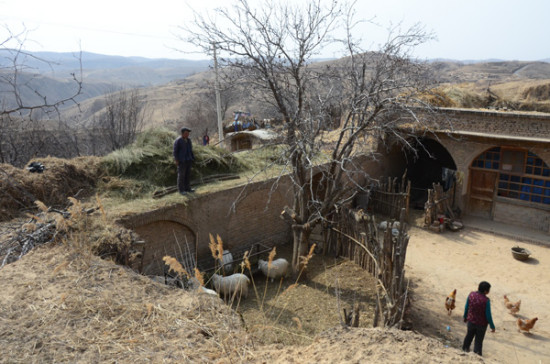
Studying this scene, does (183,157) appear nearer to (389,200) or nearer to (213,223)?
(213,223)

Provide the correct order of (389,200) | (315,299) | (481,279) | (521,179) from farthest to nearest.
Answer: (389,200)
(521,179)
(481,279)
(315,299)

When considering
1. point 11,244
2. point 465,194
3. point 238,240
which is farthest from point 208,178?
point 465,194

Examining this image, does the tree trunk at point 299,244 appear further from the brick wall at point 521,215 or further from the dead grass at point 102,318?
the brick wall at point 521,215

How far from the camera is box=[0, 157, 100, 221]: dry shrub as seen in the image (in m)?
7.62

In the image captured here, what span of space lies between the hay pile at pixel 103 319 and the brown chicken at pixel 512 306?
6969mm

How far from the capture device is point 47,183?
8453 millimetres

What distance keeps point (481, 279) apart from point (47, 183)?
1069cm

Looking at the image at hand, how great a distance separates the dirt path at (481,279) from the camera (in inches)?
283

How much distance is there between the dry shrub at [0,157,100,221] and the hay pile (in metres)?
2.97

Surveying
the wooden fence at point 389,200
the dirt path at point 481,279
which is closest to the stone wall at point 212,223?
the wooden fence at point 389,200

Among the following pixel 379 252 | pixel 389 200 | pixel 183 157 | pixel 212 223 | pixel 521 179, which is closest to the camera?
pixel 379 252

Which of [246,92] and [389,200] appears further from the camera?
[389,200]

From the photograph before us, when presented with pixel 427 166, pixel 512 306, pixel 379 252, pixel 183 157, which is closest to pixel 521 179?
pixel 427 166

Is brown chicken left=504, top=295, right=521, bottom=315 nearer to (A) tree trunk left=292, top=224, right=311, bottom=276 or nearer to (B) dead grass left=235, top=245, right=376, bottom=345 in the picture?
(B) dead grass left=235, top=245, right=376, bottom=345
